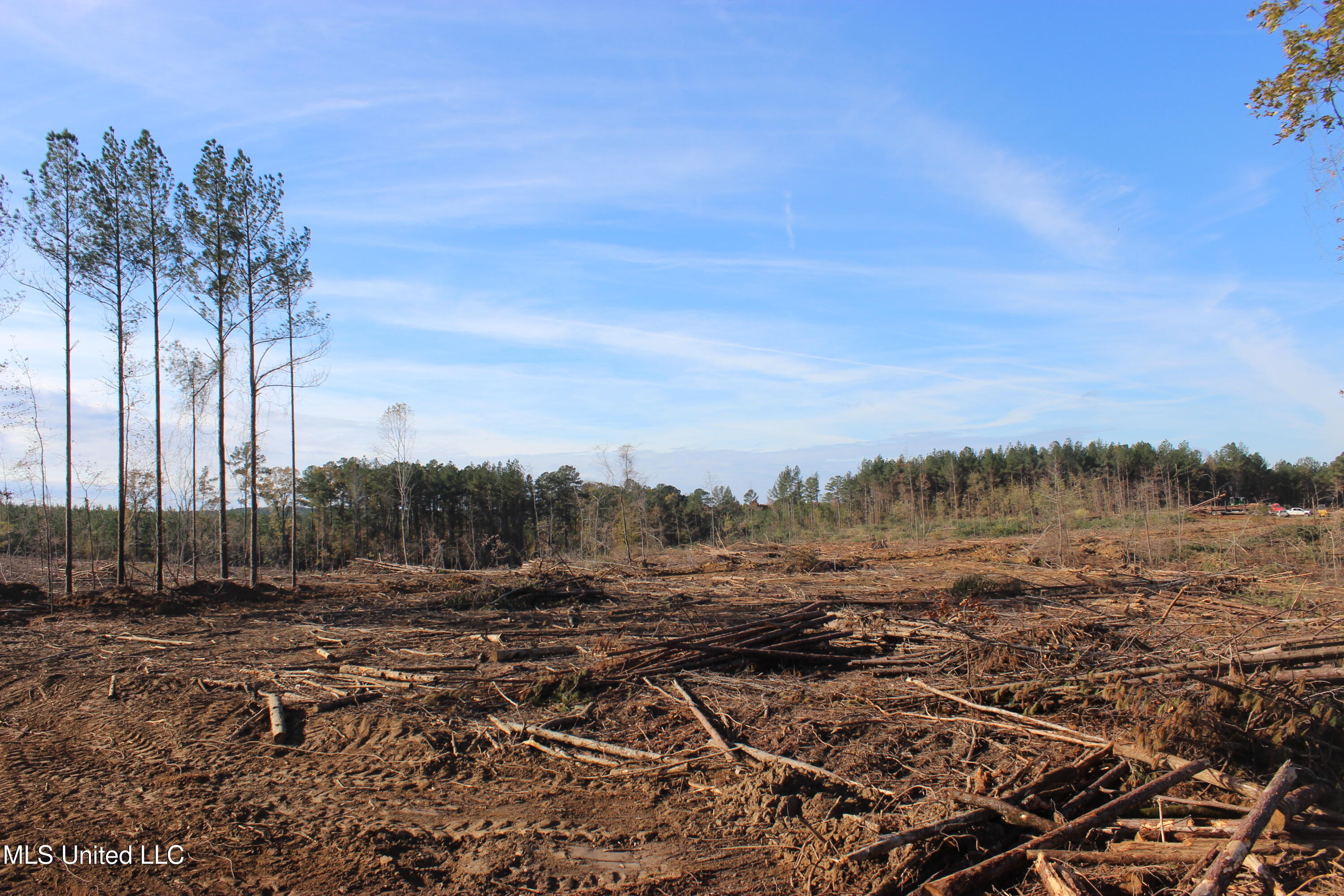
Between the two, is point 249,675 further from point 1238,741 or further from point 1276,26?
point 1276,26

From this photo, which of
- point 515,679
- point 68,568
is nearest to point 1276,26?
point 515,679

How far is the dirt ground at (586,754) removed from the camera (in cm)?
389

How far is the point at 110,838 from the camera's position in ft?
14.3

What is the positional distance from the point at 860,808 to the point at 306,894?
3.08m

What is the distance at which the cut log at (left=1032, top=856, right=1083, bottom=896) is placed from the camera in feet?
10.2

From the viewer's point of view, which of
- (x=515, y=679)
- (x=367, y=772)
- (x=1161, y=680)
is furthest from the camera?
(x=515, y=679)

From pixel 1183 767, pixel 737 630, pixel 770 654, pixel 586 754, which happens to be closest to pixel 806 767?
pixel 586 754

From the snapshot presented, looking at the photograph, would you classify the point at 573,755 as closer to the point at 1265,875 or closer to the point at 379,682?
the point at 379,682

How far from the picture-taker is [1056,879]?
3182 millimetres

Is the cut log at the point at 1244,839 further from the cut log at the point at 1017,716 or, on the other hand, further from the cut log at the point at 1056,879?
the cut log at the point at 1017,716

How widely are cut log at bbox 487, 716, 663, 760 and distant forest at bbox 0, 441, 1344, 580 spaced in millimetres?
20927

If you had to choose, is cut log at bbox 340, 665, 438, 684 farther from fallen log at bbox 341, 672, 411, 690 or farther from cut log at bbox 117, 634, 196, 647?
cut log at bbox 117, 634, 196, 647

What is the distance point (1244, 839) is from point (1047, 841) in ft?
2.58

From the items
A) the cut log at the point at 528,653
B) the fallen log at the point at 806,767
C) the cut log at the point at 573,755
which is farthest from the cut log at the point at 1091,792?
the cut log at the point at 528,653
